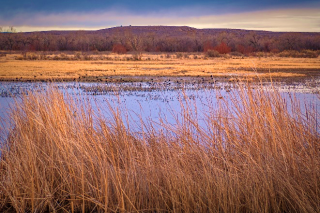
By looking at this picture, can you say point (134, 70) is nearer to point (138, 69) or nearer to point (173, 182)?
point (138, 69)

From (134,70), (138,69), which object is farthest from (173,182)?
(138,69)

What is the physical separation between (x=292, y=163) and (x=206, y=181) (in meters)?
1.07

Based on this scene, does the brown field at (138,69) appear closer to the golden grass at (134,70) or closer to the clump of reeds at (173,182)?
the golden grass at (134,70)

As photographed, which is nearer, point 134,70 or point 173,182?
point 173,182

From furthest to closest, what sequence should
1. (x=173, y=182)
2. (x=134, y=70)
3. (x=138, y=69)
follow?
1. (x=138, y=69)
2. (x=134, y=70)
3. (x=173, y=182)

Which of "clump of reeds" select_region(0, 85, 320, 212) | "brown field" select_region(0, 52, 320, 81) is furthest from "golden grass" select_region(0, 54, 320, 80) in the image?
"clump of reeds" select_region(0, 85, 320, 212)

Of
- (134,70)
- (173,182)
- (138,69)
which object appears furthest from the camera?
(138,69)

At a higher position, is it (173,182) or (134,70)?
(134,70)

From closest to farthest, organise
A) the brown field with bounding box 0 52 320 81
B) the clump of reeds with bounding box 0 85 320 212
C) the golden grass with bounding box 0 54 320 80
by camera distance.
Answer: the clump of reeds with bounding box 0 85 320 212
the brown field with bounding box 0 52 320 81
the golden grass with bounding box 0 54 320 80

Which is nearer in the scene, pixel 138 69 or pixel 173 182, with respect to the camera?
pixel 173 182

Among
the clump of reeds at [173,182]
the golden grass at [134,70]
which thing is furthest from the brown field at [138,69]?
the clump of reeds at [173,182]

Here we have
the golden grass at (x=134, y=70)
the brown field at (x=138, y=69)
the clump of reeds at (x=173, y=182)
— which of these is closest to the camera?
the clump of reeds at (x=173, y=182)

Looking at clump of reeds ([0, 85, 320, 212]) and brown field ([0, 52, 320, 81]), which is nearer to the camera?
clump of reeds ([0, 85, 320, 212])

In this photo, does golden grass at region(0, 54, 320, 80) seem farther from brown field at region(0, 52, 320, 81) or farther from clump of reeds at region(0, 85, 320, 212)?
clump of reeds at region(0, 85, 320, 212)
